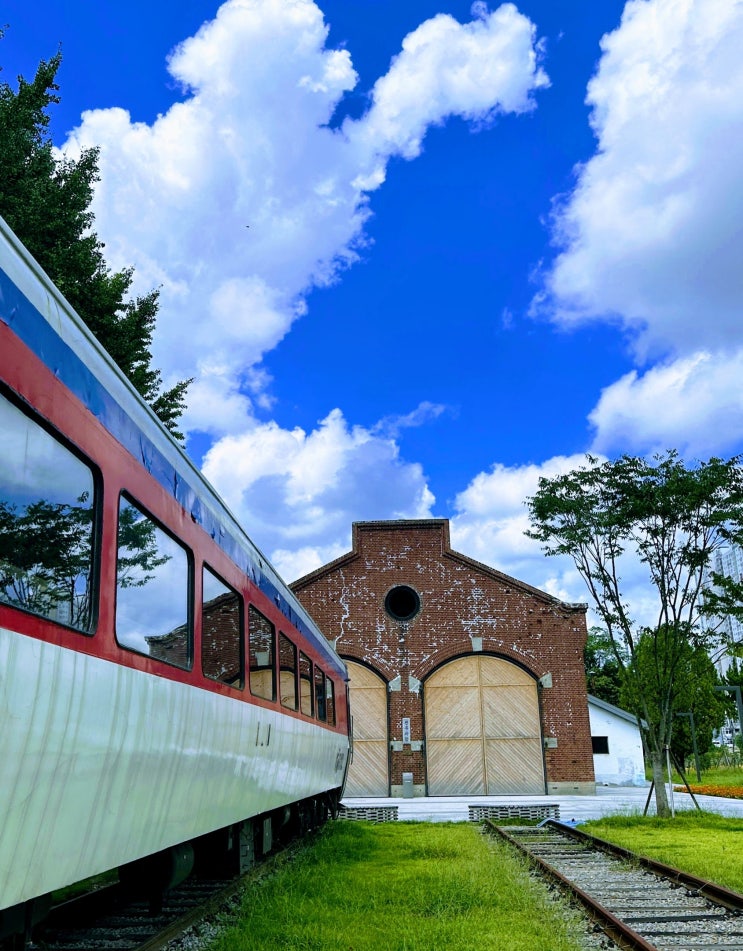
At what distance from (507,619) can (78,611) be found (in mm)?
22260

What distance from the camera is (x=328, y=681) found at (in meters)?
13.2

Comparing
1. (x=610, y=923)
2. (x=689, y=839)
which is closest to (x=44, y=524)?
(x=610, y=923)

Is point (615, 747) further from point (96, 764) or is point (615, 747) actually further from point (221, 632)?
point (96, 764)

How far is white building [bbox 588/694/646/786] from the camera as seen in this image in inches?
1284

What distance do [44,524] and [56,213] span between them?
11.2 m

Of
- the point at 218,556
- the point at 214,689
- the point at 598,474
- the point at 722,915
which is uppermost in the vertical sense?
the point at 598,474

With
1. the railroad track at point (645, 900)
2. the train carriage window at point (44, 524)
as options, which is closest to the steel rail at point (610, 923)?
the railroad track at point (645, 900)

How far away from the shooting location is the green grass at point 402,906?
6.09 m

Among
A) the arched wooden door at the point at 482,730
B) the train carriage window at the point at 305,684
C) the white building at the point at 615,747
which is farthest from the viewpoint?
the white building at the point at 615,747

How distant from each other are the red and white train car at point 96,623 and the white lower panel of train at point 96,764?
10 mm

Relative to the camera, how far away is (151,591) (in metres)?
4.86

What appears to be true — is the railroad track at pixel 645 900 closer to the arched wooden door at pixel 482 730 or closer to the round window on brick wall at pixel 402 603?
the arched wooden door at pixel 482 730

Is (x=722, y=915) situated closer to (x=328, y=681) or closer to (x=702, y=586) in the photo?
(x=328, y=681)

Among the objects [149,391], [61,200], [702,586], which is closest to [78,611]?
[61,200]
